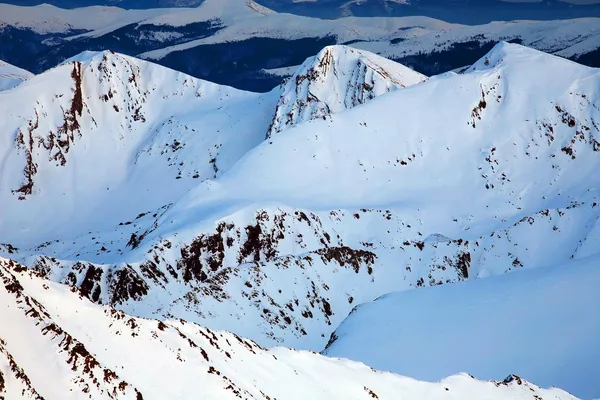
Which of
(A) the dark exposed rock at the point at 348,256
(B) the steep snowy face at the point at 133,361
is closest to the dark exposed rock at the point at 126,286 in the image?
(A) the dark exposed rock at the point at 348,256

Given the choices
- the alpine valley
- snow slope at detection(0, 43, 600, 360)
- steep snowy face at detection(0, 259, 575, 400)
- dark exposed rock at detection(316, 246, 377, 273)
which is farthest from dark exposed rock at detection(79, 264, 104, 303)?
steep snowy face at detection(0, 259, 575, 400)

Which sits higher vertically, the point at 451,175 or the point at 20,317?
the point at 20,317

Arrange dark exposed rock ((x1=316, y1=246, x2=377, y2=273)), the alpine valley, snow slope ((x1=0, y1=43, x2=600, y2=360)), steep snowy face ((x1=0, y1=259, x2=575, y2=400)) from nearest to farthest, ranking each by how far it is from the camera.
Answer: steep snowy face ((x1=0, y1=259, x2=575, y2=400)), the alpine valley, snow slope ((x1=0, y1=43, x2=600, y2=360)), dark exposed rock ((x1=316, y1=246, x2=377, y2=273))

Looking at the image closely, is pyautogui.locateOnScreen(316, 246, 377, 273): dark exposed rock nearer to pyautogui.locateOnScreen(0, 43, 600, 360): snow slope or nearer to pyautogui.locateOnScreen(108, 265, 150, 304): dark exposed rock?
pyautogui.locateOnScreen(0, 43, 600, 360): snow slope

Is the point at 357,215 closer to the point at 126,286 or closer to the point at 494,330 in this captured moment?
the point at 126,286

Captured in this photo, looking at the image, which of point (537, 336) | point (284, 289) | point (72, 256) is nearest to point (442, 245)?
point (284, 289)

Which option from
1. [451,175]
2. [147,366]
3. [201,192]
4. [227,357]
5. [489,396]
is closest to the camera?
[147,366]

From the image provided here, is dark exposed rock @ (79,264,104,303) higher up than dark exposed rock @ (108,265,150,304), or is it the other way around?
dark exposed rock @ (108,265,150,304)

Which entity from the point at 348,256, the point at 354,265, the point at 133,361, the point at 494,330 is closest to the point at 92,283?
the point at 348,256

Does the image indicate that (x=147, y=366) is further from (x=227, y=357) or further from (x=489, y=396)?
(x=489, y=396)
